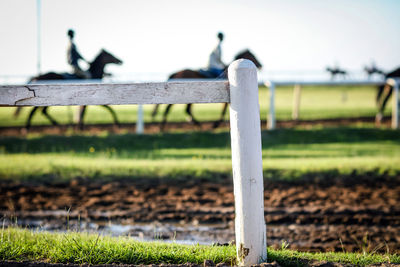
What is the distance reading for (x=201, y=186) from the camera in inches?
246

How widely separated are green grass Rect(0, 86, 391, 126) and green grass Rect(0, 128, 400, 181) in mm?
3937

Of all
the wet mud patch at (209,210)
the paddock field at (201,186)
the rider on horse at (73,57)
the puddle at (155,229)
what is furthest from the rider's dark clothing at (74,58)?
the puddle at (155,229)

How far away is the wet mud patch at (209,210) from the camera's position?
3871 millimetres

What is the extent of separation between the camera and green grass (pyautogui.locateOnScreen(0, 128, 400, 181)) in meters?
6.92

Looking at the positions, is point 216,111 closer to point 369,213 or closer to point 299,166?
point 299,166

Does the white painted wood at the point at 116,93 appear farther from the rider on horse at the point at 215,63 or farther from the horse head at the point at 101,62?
the horse head at the point at 101,62

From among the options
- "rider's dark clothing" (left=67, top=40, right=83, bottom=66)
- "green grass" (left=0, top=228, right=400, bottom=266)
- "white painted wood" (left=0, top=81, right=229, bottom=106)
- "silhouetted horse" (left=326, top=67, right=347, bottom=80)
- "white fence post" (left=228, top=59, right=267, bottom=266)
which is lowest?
"green grass" (left=0, top=228, right=400, bottom=266)

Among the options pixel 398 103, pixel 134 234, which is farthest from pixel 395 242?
pixel 398 103

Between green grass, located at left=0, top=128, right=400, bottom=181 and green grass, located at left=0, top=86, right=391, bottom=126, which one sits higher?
green grass, located at left=0, top=86, right=391, bottom=126

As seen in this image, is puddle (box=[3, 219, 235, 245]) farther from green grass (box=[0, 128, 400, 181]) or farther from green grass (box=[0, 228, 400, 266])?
green grass (box=[0, 128, 400, 181])

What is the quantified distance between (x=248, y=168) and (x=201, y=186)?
3.97 m

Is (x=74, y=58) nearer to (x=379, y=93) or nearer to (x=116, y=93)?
(x=116, y=93)

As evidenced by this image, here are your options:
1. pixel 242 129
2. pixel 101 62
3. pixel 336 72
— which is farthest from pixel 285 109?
pixel 242 129

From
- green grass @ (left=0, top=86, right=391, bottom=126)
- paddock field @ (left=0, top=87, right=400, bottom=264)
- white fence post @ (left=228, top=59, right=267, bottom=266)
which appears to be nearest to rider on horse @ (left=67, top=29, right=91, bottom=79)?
paddock field @ (left=0, top=87, right=400, bottom=264)
